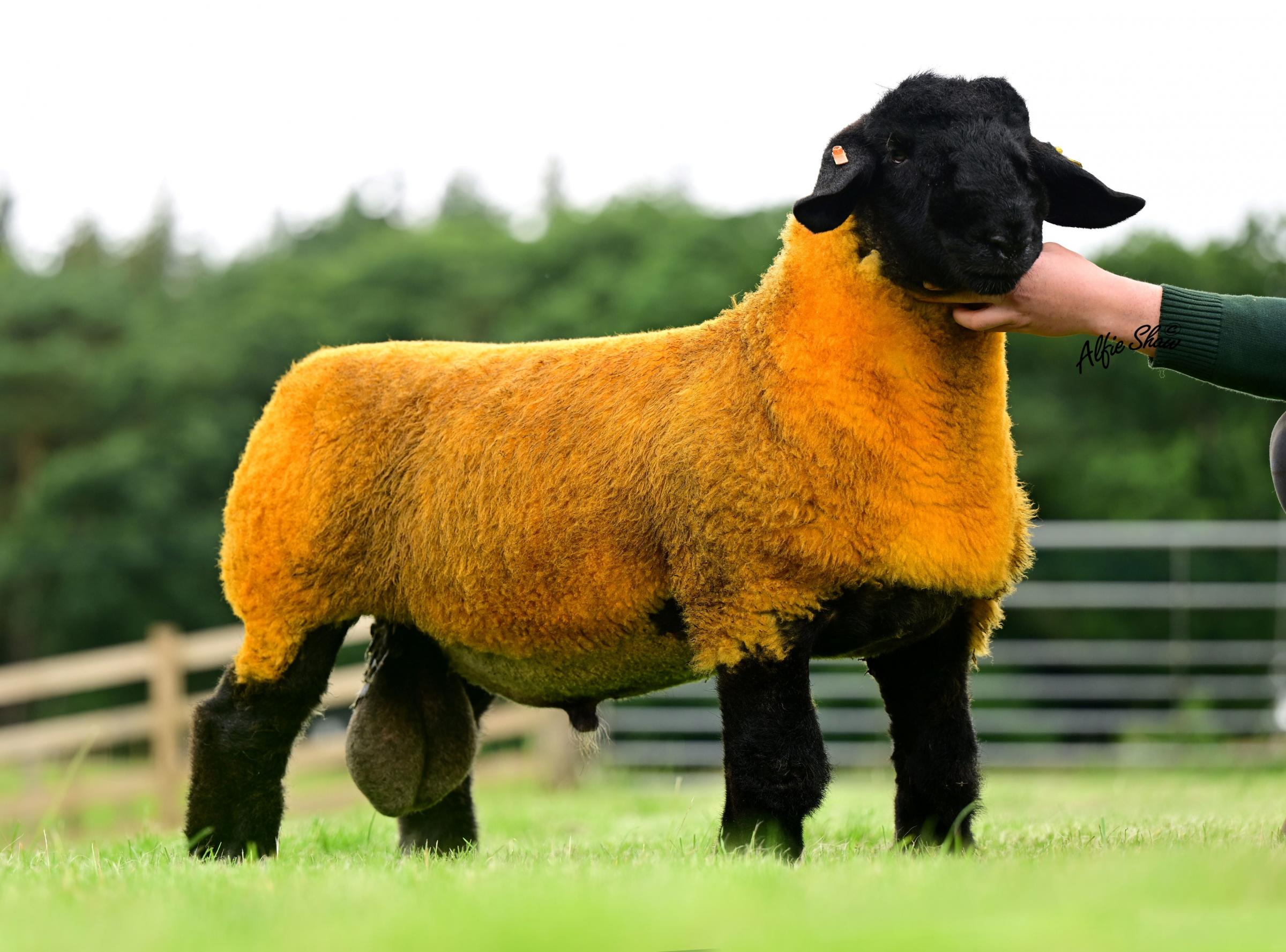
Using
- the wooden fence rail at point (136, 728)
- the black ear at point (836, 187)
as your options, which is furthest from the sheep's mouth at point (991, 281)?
the wooden fence rail at point (136, 728)

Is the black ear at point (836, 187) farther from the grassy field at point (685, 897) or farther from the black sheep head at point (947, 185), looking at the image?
the grassy field at point (685, 897)

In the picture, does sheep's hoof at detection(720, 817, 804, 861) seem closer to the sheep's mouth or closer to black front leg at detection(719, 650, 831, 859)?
black front leg at detection(719, 650, 831, 859)

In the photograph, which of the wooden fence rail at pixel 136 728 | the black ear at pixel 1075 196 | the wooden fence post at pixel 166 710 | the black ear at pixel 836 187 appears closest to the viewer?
the black ear at pixel 836 187

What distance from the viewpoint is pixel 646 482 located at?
3.62 m

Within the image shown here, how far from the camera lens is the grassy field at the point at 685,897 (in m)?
2.11

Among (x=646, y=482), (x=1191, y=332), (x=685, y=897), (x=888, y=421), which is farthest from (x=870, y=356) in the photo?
(x=685, y=897)

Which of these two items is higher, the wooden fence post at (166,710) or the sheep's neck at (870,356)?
the sheep's neck at (870,356)

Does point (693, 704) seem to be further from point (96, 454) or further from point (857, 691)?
point (96, 454)

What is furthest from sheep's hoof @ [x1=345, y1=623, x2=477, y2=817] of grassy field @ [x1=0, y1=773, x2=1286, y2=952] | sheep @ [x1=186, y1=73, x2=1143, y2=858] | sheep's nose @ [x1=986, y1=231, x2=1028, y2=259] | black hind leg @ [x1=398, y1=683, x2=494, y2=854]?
sheep's nose @ [x1=986, y1=231, x2=1028, y2=259]

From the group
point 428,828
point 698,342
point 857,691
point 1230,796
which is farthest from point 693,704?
point 698,342

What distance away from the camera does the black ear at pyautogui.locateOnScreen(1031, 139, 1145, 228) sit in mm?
3559

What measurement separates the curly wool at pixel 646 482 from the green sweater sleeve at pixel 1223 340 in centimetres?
44

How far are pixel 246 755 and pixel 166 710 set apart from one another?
6134 mm

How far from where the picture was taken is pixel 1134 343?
3549 millimetres
